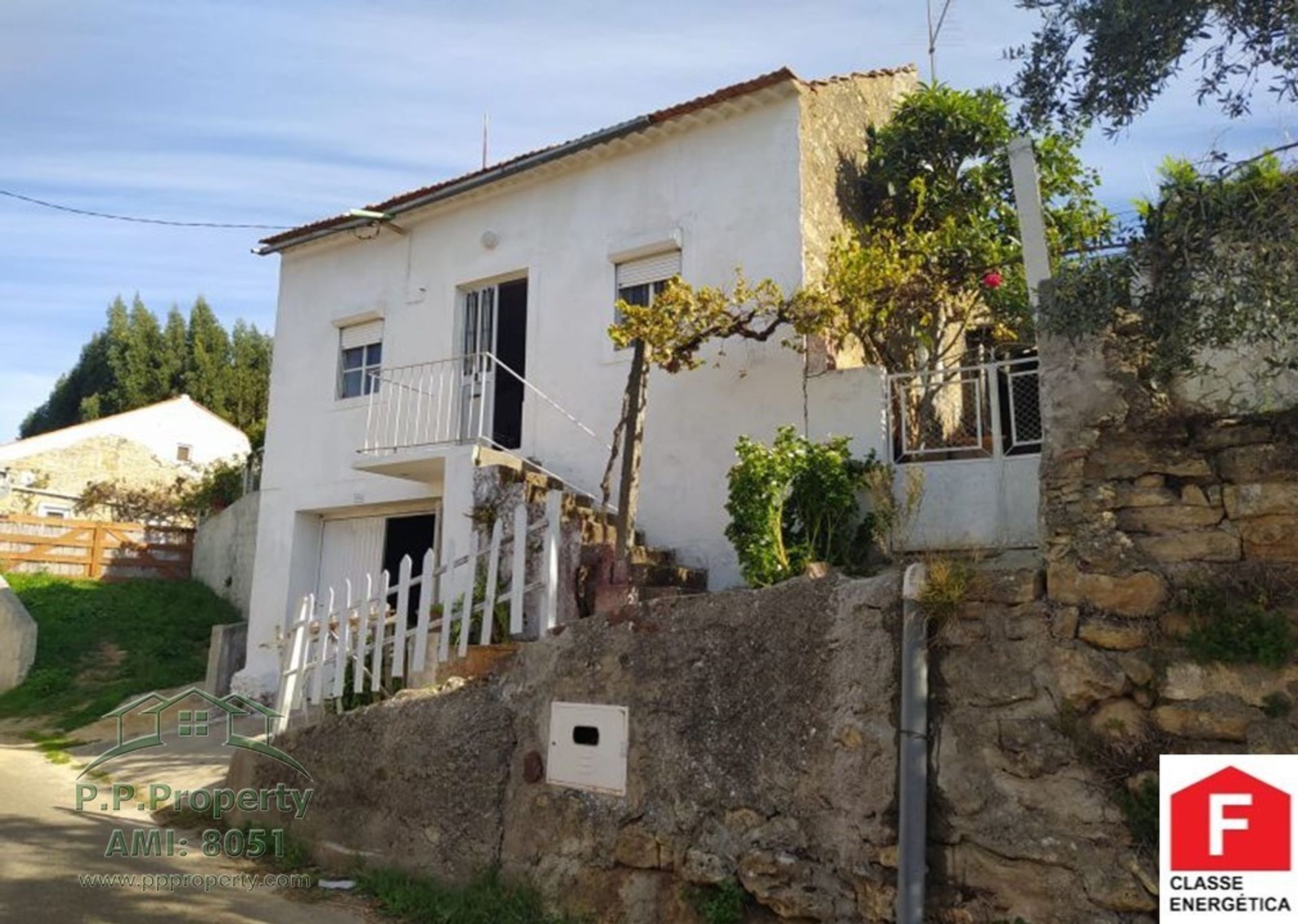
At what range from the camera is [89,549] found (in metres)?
16.5

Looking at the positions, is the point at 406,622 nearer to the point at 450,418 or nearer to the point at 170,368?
the point at 450,418

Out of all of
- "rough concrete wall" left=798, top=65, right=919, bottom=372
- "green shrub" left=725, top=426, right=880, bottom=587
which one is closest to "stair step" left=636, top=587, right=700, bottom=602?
"green shrub" left=725, top=426, right=880, bottom=587

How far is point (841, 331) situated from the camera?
27.7 ft

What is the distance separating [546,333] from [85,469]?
676 inches

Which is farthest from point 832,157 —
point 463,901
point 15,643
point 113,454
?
point 113,454

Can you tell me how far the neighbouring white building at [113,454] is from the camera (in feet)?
67.2

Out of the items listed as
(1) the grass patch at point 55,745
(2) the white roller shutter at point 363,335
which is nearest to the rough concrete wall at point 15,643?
(1) the grass patch at point 55,745

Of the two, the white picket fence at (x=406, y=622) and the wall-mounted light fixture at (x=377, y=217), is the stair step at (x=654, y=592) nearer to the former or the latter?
the white picket fence at (x=406, y=622)

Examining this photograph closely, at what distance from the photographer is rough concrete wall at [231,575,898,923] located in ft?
14.7

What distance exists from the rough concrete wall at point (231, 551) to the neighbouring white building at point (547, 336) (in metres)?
4.05

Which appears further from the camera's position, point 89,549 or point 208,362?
point 208,362

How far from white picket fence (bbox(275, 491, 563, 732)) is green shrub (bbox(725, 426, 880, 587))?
142 cm

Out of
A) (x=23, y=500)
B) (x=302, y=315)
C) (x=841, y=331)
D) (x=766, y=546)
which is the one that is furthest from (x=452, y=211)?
(x=23, y=500)

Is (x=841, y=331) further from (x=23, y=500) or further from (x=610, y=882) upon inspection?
(x=23, y=500)
